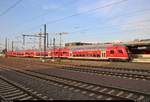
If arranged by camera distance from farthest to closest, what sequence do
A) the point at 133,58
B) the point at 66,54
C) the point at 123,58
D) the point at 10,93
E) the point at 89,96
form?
the point at 66,54, the point at 133,58, the point at 123,58, the point at 10,93, the point at 89,96

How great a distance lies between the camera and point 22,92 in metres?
12.4

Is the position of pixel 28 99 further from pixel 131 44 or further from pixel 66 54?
pixel 66 54

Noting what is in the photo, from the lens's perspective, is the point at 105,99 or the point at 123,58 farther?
the point at 123,58

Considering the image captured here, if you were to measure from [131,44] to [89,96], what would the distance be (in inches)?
1346

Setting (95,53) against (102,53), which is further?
(95,53)

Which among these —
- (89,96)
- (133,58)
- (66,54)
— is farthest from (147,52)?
(89,96)

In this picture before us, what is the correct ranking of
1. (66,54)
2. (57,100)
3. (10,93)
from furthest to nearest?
1. (66,54)
2. (10,93)
3. (57,100)

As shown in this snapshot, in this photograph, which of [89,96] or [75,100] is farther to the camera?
[89,96]

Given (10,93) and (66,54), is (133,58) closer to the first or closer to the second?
(66,54)

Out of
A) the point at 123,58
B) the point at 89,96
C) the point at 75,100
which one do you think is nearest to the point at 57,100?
the point at 75,100

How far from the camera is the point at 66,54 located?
182ft

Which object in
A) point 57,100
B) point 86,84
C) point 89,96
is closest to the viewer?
point 57,100

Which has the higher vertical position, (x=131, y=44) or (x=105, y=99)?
(x=131, y=44)

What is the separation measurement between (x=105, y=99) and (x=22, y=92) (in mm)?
4737
